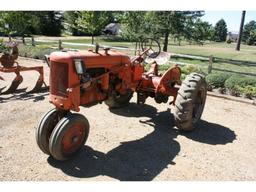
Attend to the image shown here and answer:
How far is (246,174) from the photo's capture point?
15.7 ft

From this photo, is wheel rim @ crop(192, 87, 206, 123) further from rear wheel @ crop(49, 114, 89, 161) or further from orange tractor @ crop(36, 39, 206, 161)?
rear wheel @ crop(49, 114, 89, 161)

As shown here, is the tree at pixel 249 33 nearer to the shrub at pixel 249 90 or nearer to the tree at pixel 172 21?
the tree at pixel 172 21

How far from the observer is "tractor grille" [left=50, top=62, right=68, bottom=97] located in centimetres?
476

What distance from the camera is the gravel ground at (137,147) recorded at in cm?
469

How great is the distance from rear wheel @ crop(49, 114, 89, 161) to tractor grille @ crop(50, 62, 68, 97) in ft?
1.29

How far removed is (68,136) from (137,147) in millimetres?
1283

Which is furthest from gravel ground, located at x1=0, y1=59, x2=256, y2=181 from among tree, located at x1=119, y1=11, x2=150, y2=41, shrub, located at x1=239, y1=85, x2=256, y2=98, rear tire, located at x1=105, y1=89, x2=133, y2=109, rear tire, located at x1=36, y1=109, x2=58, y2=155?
tree, located at x1=119, y1=11, x2=150, y2=41

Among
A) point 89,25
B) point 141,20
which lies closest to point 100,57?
point 141,20

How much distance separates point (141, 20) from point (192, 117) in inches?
540

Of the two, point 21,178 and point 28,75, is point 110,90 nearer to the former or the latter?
point 21,178

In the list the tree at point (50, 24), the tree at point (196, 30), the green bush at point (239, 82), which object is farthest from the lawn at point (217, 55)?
the tree at point (50, 24)

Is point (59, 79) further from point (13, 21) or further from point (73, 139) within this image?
point (13, 21)

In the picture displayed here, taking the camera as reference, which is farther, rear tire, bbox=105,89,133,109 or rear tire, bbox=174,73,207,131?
rear tire, bbox=105,89,133,109

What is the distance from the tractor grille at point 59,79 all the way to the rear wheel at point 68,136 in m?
0.39
